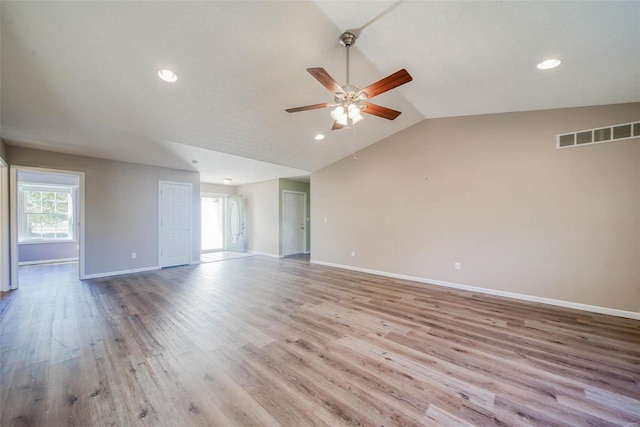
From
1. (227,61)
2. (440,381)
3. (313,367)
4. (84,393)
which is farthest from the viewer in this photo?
(227,61)

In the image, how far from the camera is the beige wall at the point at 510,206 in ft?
10.1

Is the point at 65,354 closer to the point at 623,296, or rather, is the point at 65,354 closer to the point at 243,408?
the point at 243,408

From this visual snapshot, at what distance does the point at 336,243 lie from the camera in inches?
236

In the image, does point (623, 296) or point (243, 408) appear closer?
point (243, 408)

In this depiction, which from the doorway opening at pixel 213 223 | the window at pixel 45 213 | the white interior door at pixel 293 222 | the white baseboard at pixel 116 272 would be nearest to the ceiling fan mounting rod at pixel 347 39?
the white interior door at pixel 293 222

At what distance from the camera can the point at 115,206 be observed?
16.8ft

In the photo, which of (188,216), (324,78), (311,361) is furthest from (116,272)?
(324,78)

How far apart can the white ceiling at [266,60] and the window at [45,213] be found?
3.96 metres

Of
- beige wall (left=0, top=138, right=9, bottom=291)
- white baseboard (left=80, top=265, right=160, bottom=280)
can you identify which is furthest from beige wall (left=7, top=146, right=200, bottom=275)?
beige wall (left=0, top=138, right=9, bottom=291)

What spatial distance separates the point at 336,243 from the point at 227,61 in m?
4.40

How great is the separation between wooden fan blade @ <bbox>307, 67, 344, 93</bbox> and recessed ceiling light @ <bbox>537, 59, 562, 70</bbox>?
2.13m

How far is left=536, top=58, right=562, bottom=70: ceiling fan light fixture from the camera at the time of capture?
2416mm

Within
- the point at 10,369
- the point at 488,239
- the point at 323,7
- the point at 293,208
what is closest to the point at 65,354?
the point at 10,369

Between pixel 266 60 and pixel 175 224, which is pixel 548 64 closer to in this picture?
pixel 266 60
